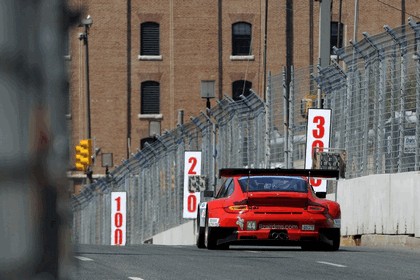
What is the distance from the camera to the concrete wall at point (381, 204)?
25.8 metres

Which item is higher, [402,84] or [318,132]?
[402,84]

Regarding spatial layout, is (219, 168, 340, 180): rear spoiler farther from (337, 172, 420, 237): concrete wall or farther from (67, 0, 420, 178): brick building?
→ (67, 0, 420, 178): brick building

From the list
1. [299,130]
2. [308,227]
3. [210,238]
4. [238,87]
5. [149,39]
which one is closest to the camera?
[308,227]

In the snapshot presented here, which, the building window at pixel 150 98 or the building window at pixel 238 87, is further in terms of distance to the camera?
the building window at pixel 238 87

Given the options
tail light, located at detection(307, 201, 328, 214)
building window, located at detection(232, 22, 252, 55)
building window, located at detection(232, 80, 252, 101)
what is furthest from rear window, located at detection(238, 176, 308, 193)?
building window, located at detection(232, 80, 252, 101)

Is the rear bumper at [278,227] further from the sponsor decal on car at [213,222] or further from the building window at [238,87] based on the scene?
the building window at [238,87]

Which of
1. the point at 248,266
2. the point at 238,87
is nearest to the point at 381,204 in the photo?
the point at 248,266

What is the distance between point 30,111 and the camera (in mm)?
2135

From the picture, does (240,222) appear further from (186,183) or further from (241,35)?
(241,35)

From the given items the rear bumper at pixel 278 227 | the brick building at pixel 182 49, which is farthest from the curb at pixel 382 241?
the brick building at pixel 182 49

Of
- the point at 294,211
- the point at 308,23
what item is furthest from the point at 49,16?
the point at 308,23

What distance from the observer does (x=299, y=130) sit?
36.4m

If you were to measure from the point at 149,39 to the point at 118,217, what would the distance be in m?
31.6

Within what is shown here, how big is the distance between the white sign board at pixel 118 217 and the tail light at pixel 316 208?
30131 mm
